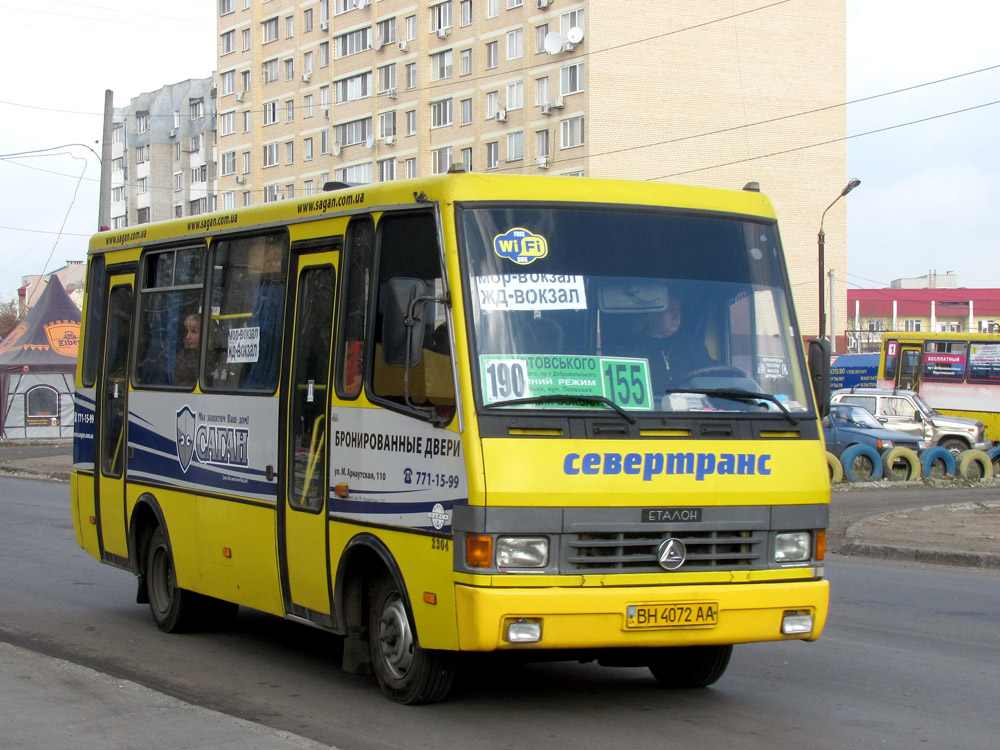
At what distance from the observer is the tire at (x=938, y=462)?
28.8 meters

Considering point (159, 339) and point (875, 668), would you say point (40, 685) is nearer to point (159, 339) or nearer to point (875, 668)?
point (159, 339)

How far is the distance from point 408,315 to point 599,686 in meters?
2.64

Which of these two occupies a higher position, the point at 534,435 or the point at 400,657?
the point at 534,435

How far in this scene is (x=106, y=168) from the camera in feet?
107

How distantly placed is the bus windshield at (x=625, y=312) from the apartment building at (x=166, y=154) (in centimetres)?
8969

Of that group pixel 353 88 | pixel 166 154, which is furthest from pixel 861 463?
pixel 166 154

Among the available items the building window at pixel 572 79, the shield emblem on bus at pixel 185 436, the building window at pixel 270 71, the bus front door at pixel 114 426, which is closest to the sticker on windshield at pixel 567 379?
the shield emblem on bus at pixel 185 436

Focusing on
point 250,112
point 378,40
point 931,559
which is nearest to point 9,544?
point 931,559

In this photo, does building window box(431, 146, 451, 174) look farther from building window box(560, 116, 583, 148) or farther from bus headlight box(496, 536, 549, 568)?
bus headlight box(496, 536, 549, 568)

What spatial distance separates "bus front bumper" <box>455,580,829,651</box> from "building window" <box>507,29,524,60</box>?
61.0 meters

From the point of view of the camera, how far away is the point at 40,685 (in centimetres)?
768

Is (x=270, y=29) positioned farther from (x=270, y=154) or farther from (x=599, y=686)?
(x=599, y=686)

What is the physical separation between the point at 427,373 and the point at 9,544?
10.9 meters

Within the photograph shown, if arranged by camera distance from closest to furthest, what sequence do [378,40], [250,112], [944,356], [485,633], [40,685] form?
1. [485,633]
2. [40,685]
3. [944,356]
4. [378,40]
5. [250,112]
